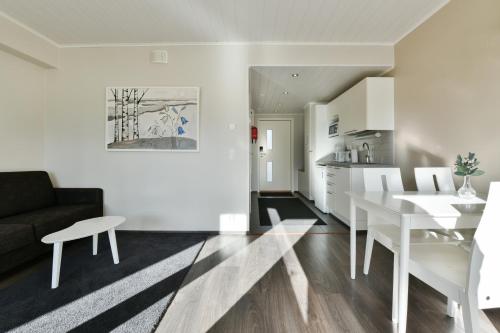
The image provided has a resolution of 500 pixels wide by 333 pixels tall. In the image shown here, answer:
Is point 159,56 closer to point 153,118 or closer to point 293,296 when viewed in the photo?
point 153,118

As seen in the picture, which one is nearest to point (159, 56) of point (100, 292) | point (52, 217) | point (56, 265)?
point (52, 217)

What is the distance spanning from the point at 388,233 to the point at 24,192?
3598mm

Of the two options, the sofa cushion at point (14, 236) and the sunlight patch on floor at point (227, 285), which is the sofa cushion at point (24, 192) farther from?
the sunlight patch on floor at point (227, 285)

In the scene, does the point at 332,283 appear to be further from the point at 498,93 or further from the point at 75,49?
the point at 75,49

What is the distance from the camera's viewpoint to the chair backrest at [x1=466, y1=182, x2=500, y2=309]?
0.96 metres

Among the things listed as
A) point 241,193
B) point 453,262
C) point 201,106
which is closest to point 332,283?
point 453,262

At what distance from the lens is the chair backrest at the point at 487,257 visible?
962 millimetres

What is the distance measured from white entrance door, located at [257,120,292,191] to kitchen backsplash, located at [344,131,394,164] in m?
2.57

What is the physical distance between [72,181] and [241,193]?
7.38 feet

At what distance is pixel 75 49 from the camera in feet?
9.85

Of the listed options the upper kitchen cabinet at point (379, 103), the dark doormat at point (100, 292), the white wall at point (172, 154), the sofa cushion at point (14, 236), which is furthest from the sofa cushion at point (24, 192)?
the upper kitchen cabinet at point (379, 103)

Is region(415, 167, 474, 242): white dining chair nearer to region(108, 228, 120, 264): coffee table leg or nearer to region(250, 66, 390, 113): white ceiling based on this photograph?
region(250, 66, 390, 113): white ceiling

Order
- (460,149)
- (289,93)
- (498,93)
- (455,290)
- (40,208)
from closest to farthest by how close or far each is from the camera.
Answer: (455,290), (498,93), (460,149), (40,208), (289,93)

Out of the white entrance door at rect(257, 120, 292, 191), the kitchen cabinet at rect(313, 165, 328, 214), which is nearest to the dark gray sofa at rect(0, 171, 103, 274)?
the kitchen cabinet at rect(313, 165, 328, 214)
